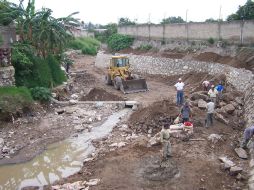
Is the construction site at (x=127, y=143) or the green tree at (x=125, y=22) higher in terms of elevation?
the green tree at (x=125, y=22)

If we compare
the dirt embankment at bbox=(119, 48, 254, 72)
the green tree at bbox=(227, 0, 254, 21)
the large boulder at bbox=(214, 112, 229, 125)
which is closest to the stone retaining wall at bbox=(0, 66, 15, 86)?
the large boulder at bbox=(214, 112, 229, 125)

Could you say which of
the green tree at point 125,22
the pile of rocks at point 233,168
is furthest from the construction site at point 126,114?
the green tree at point 125,22

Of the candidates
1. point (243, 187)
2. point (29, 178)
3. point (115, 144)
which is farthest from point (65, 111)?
point (243, 187)

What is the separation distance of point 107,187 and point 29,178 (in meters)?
3.16

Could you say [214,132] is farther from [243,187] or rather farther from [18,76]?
[18,76]

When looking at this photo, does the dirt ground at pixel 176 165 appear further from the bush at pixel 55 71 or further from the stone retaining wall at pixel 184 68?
the bush at pixel 55 71

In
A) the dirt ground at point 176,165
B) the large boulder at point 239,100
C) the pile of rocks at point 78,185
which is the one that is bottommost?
the pile of rocks at point 78,185

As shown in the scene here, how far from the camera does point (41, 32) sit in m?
21.7

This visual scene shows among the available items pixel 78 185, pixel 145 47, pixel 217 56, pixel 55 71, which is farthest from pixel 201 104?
pixel 145 47

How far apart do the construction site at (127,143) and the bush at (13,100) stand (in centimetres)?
60

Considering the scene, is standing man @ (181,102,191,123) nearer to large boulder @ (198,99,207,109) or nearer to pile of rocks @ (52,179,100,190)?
large boulder @ (198,99,207,109)

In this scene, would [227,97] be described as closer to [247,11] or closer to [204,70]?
[204,70]

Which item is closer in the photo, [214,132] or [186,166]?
[186,166]

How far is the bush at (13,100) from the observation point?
1617cm
